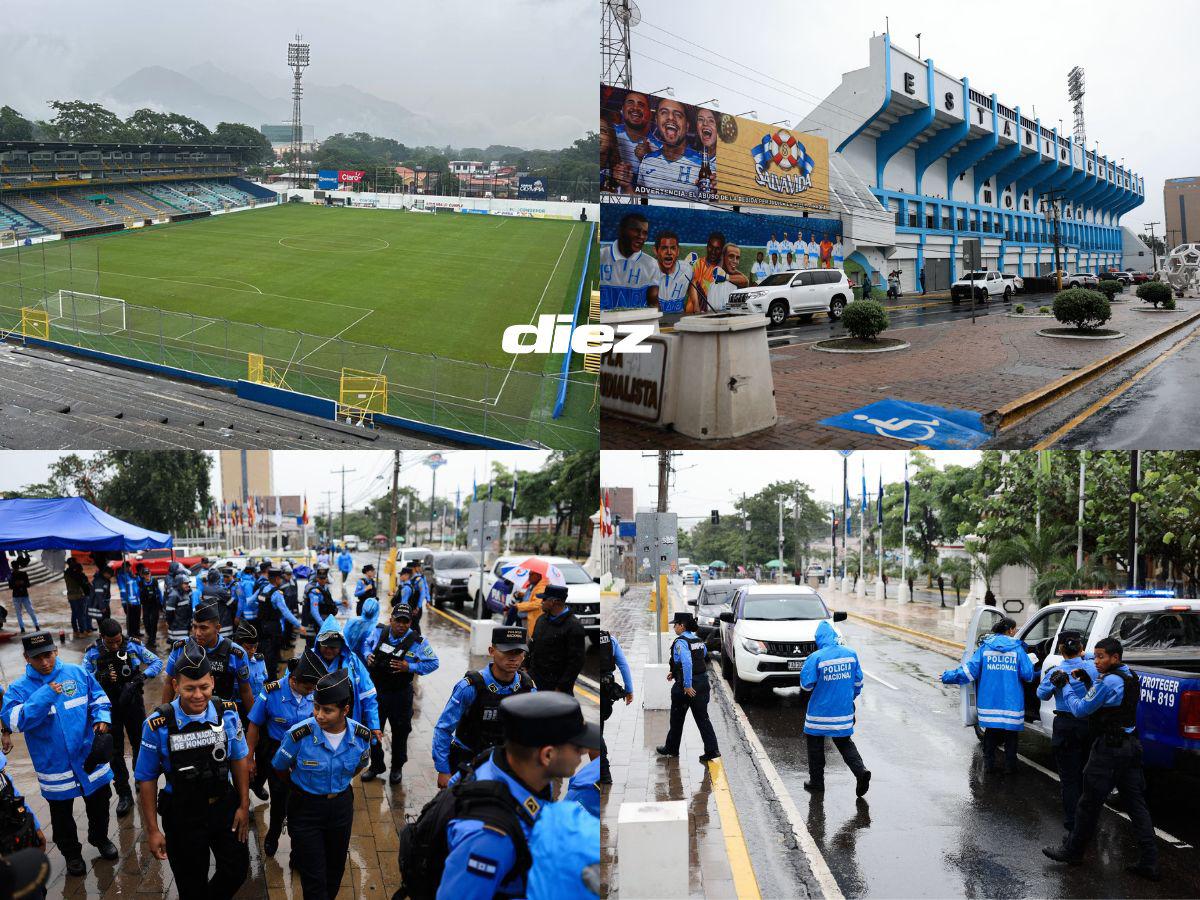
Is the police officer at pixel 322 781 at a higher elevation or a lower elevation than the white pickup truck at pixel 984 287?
lower

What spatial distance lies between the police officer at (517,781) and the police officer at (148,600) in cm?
1377

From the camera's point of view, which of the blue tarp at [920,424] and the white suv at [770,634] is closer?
the white suv at [770,634]

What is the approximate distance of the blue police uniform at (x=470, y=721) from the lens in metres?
4.55

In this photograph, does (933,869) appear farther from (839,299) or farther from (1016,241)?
(1016,241)

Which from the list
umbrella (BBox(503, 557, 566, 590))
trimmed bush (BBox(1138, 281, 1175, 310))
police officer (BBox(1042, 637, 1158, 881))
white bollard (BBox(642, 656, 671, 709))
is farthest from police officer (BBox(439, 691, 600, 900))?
trimmed bush (BBox(1138, 281, 1175, 310))

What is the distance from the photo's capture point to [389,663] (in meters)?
6.54

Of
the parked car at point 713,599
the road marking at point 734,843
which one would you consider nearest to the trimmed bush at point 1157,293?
the parked car at point 713,599

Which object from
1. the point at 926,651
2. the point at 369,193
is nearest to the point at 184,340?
the point at 926,651

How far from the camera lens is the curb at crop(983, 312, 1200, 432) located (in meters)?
11.1

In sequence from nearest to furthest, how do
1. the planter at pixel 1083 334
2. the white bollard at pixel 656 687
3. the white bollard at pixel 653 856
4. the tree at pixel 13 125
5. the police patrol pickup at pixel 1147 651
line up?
the white bollard at pixel 653 856 → the police patrol pickup at pixel 1147 651 → the white bollard at pixel 656 687 → the planter at pixel 1083 334 → the tree at pixel 13 125

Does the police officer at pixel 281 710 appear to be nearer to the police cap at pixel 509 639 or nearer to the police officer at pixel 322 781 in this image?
the police officer at pixel 322 781

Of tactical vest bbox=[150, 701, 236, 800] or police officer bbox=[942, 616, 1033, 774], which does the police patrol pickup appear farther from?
tactical vest bbox=[150, 701, 236, 800]

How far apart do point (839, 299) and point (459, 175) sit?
2814 inches

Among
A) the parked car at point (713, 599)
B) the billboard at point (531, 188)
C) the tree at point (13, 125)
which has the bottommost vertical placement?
the parked car at point (713, 599)
